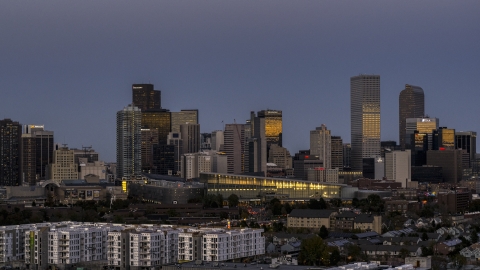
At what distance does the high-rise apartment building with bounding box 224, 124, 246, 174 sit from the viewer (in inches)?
5861

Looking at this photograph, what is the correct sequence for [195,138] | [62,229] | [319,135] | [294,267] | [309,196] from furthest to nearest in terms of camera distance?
1. [195,138]
2. [319,135]
3. [309,196]
4. [62,229]
5. [294,267]

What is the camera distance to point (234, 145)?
494 ft

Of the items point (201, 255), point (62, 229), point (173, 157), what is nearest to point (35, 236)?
point (62, 229)

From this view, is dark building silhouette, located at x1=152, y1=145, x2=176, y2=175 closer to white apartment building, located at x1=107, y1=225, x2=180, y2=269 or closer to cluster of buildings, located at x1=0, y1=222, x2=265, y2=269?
cluster of buildings, located at x1=0, y1=222, x2=265, y2=269

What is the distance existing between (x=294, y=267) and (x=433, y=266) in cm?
810

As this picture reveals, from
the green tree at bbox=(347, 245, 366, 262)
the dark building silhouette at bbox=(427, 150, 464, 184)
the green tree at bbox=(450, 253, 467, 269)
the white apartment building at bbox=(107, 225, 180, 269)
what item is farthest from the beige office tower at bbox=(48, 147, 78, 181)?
the green tree at bbox=(450, 253, 467, 269)

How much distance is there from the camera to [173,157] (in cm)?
15200

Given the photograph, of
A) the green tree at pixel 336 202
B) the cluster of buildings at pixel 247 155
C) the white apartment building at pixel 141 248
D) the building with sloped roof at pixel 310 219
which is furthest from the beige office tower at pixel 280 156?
the white apartment building at pixel 141 248

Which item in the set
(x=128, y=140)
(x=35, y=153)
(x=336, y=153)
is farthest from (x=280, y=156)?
(x=35, y=153)

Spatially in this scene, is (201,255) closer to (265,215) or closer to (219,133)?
(265,215)

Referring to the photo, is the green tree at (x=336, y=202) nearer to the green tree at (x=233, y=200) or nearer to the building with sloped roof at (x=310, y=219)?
the green tree at (x=233, y=200)

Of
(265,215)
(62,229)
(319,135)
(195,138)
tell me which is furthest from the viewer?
(195,138)

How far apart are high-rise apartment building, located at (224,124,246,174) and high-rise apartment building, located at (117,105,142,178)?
2161 cm

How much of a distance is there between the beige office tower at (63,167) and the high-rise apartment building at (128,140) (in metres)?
5.57
